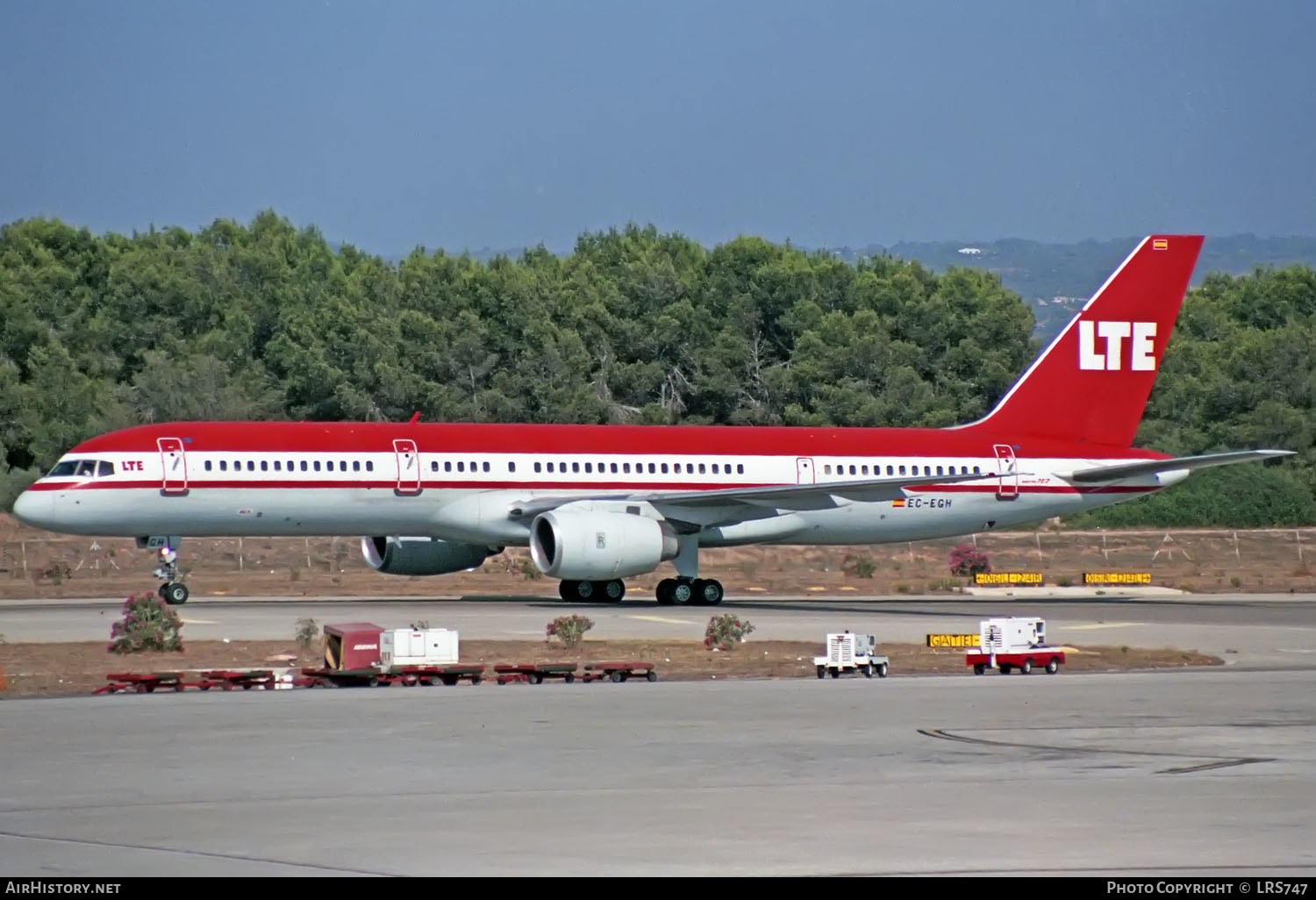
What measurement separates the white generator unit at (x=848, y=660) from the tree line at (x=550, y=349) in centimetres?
4694

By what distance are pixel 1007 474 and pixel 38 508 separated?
66.4 feet

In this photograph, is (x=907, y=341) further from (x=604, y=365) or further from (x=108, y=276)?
(x=108, y=276)

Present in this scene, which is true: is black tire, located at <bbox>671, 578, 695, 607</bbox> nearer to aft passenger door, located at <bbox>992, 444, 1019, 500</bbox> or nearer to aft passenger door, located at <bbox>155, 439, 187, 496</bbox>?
aft passenger door, located at <bbox>992, 444, 1019, 500</bbox>

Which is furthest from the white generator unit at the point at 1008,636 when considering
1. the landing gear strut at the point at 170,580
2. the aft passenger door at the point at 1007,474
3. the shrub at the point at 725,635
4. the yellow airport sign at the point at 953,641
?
the aft passenger door at the point at 1007,474

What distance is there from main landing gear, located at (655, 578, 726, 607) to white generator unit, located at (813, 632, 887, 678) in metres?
14.7

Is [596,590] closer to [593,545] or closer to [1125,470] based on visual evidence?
[593,545]

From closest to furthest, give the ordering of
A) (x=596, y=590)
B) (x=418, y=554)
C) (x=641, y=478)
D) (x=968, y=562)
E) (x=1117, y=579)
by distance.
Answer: (x=641, y=478)
(x=596, y=590)
(x=418, y=554)
(x=1117, y=579)
(x=968, y=562)

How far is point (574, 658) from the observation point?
1038 inches

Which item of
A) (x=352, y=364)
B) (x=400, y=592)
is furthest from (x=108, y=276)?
(x=400, y=592)

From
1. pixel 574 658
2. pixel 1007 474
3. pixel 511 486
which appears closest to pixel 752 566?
pixel 1007 474

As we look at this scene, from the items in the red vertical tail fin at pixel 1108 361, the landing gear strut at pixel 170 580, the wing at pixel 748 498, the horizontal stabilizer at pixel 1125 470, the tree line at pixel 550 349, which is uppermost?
the tree line at pixel 550 349

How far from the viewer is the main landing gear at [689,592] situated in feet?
127

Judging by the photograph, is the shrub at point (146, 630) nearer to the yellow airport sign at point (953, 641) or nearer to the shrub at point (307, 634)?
the shrub at point (307, 634)

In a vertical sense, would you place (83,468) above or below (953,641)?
above
